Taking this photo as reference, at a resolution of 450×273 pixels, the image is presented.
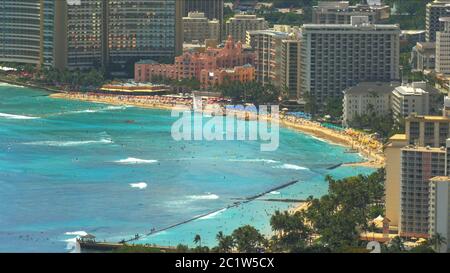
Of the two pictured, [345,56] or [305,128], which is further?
[345,56]

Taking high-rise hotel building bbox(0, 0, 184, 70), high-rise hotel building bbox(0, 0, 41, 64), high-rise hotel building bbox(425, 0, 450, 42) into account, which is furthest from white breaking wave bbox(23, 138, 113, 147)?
high-rise hotel building bbox(425, 0, 450, 42)

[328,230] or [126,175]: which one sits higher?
[328,230]

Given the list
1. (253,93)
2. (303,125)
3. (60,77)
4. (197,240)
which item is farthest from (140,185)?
(60,77)

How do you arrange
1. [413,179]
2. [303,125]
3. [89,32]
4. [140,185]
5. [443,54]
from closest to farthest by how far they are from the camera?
1. [413,179]
2. [140,185]
3. [303,125]
4. [443,54]
5. [89,32]

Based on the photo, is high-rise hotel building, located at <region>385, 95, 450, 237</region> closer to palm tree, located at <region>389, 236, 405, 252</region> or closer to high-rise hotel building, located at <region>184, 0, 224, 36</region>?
palm tree, located at <region>389, 236, 405, 252</region>

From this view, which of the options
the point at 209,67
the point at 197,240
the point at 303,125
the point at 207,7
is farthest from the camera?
the point at 207,7

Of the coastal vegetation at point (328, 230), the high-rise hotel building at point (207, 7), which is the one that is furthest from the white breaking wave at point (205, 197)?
the high-rise hotel building at point (207, 7)

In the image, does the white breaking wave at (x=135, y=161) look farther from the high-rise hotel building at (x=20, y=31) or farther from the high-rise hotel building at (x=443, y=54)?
the high-rise hotel building at (x=20, y=31)

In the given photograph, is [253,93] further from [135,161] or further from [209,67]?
[135,161]

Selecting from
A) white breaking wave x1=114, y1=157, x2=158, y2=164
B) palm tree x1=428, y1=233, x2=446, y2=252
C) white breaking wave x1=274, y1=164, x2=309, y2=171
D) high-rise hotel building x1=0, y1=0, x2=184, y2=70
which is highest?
high-rise hotel building x1=0, y1=0, x2=184, y2=70
